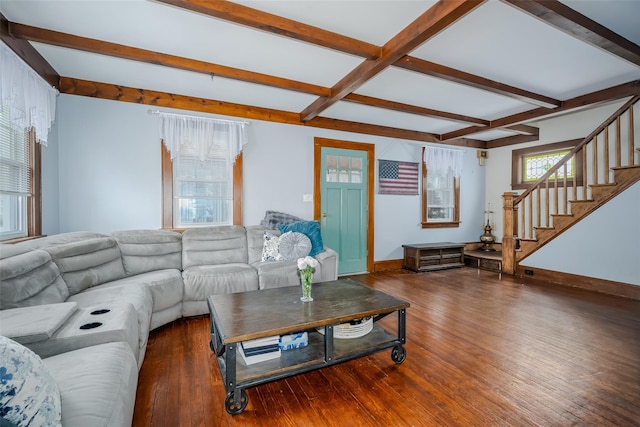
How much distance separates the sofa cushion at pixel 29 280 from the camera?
5.51 feet

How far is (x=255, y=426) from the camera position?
1521 millimetres

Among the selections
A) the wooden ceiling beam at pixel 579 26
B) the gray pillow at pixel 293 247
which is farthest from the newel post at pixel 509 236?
the gray pillow at pixel 293 247

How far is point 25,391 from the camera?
2.59ft

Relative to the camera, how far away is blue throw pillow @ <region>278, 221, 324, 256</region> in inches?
144

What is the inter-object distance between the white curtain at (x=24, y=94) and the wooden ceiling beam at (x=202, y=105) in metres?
0.41

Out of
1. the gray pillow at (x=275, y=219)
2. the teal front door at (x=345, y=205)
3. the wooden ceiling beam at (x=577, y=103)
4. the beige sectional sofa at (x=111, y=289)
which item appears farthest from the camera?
the teal front door at (x=345, y=205)

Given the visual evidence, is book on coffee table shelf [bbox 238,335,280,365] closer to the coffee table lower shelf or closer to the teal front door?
the coffee table lower shelf

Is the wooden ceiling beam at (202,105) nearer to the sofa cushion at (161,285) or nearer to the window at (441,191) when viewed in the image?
the window at (441,191)

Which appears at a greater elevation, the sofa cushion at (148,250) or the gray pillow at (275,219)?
the gray pillow at (275,219)

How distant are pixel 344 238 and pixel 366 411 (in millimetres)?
3317

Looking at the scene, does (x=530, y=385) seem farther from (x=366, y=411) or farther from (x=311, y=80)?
(x=311, y=80)

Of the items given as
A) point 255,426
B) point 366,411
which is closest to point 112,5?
point 255,426

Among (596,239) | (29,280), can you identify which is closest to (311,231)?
(29,280)

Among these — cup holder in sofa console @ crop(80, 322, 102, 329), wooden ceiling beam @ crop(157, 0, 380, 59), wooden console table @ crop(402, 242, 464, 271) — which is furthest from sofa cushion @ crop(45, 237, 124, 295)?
wooden console table @ crop(402, 242, 464, 271)
